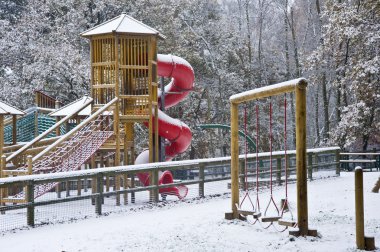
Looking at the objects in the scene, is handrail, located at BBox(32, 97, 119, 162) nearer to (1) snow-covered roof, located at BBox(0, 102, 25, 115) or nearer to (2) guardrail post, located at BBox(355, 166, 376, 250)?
(1) snow-covered roof, located at BBox(0, 102, 25, 115)

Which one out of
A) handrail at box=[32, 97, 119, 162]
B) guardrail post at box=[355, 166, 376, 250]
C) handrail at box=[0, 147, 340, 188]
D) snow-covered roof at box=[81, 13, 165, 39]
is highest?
snow-covered roof at box=[81, 13, 165, 39]

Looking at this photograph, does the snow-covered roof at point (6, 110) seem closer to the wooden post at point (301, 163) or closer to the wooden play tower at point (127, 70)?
the wooden play tower at point (127, 70)

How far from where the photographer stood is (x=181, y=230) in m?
10.8

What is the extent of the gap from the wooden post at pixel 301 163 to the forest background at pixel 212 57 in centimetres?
1369

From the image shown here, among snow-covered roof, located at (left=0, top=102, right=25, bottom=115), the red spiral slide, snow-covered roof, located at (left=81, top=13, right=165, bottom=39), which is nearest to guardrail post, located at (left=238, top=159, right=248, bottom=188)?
the red spiral slide

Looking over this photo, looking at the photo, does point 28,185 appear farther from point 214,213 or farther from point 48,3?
point 48,3

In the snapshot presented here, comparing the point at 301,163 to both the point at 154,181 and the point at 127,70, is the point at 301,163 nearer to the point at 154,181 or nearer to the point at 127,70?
the point at 154,181

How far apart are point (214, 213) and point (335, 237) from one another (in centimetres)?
391

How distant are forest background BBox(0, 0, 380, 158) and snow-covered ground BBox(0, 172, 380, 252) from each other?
39.2ft

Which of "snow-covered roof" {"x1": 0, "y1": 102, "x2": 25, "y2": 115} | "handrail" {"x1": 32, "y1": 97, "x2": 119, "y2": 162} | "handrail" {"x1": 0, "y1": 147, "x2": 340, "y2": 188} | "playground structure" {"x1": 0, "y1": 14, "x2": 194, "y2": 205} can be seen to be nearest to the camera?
"handrail" {"x1": 0, "y1": 147, "x2": 340, "y2": 188}

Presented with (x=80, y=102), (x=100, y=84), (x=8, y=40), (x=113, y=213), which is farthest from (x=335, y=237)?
(x=8, y=40)

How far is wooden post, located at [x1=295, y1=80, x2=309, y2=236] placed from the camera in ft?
31.4

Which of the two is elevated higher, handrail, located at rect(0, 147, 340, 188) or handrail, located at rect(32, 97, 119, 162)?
handrail, located at rect(32, 97, 119, 162)

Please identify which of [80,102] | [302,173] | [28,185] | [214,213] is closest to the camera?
[302,173]
